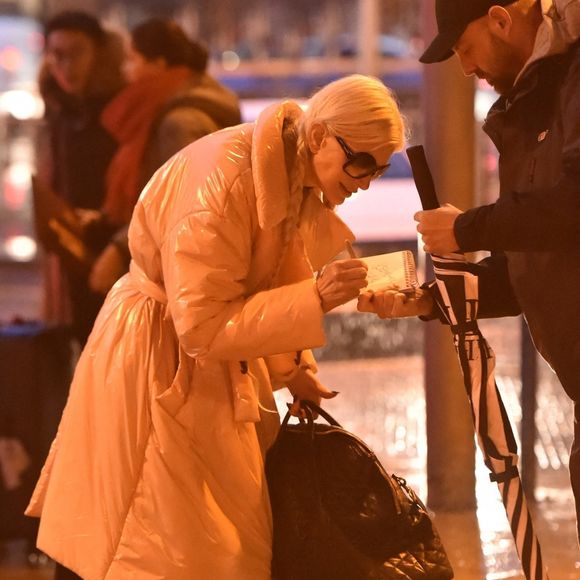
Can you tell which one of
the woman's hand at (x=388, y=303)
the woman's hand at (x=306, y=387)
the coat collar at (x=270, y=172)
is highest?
the coat collar at (x=270, y=172)

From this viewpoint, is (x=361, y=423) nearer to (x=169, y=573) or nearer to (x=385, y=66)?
(x=169, y=573)

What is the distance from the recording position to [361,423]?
23.9 ft

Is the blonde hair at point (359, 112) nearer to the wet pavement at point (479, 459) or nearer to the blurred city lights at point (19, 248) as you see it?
the wet pavement at point (479, 459)

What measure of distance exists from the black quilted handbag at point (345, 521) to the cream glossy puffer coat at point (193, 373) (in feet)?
0.24

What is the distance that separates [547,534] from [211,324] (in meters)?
2.74

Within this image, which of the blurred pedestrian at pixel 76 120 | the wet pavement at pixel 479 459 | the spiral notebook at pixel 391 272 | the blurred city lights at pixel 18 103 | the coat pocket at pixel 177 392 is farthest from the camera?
the blurred city lights at pixel 18 103

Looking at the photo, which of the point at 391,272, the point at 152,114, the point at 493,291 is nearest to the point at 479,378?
the point at 493,291

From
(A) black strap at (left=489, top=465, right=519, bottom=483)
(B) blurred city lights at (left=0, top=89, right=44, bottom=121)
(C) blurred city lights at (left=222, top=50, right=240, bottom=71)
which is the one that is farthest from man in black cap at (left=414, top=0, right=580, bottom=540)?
(B) blurred city lights at (left=0, top=89, right=44, bottom=121)

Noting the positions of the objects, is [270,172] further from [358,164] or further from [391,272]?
[391,272]

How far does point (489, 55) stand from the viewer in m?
3.09

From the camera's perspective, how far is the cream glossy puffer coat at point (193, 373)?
10.3 ft

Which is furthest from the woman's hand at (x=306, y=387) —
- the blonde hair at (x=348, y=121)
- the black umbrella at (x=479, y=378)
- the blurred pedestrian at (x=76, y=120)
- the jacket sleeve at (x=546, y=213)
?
the blurred pedestrian at (x=76, y=120)

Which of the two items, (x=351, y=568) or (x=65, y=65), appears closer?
Result: (x=351, y=568)

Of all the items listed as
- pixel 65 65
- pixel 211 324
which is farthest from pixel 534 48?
pixel 65 65
